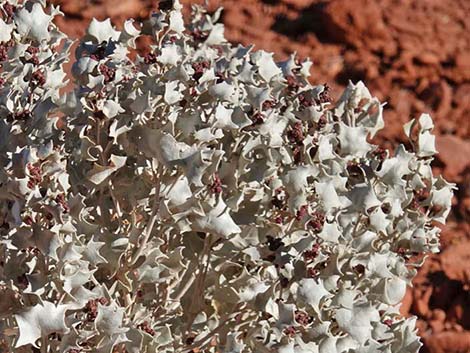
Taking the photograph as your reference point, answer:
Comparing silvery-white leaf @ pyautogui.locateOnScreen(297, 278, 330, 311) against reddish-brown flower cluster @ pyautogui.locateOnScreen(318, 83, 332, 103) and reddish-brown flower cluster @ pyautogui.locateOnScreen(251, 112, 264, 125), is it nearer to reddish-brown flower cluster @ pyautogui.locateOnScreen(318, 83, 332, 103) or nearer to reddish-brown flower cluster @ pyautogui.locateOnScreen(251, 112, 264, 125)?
reddish-brown flower cluster @ pyautogui.locateOnScreen(251, 112, 264, 125)

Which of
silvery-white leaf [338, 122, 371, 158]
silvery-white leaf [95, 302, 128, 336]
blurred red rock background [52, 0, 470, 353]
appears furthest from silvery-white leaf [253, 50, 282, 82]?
blurred red rock background [52, 0, 470, 353]

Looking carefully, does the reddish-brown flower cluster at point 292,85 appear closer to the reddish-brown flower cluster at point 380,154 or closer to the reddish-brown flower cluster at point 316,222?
the reddish-brown flower cluster at point 380,154

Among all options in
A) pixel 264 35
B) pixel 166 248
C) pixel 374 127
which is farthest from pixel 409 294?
pixel 264 35

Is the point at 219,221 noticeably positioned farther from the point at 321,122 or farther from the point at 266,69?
the point at 266,69

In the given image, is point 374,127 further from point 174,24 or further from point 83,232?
point 83,232

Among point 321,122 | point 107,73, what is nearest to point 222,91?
point 107,73
